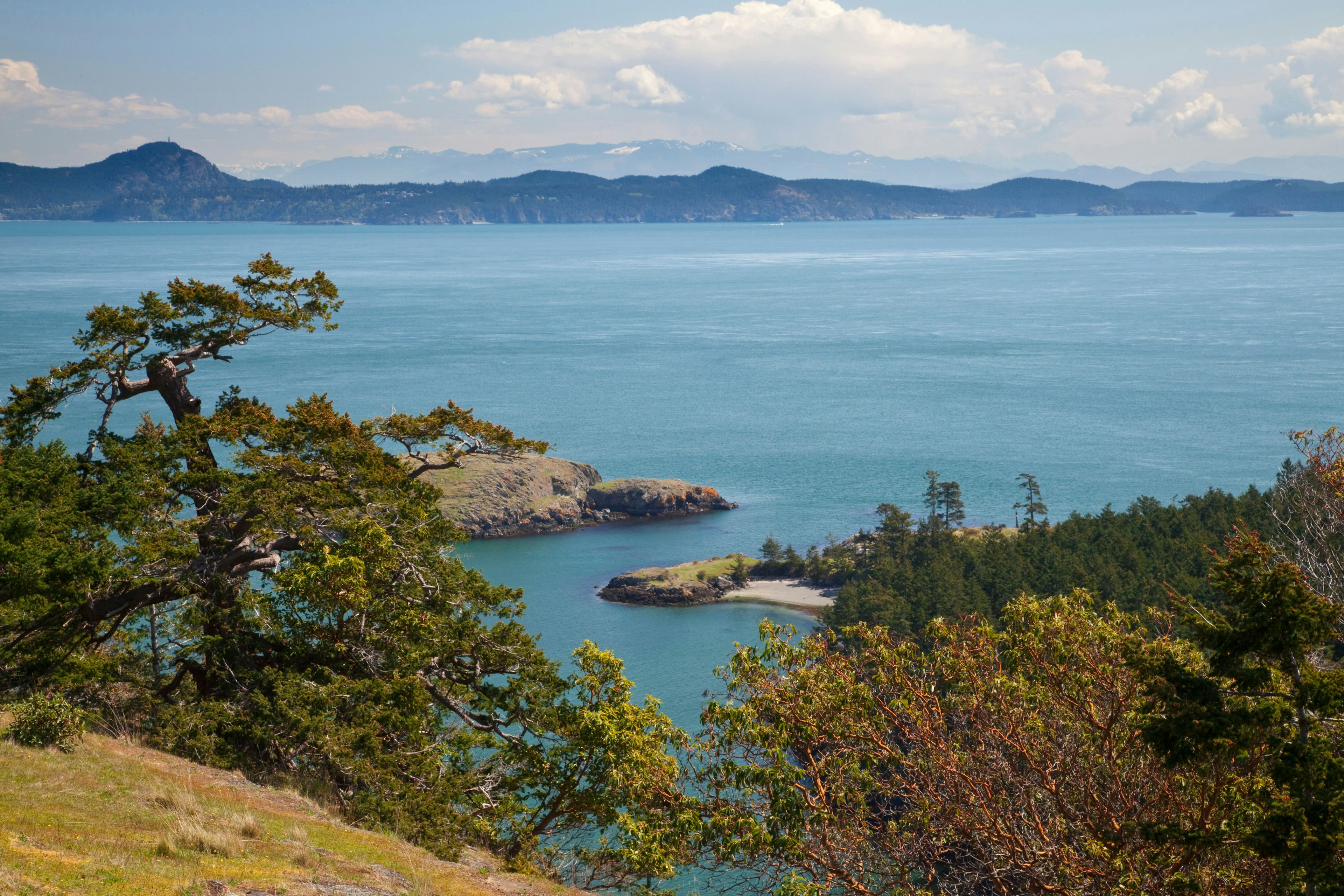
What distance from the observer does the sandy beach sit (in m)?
59.5

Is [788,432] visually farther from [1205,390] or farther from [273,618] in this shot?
[273,618]

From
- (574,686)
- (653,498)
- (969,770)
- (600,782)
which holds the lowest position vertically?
(653,498)

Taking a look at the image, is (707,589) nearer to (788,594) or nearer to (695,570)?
(695,570)

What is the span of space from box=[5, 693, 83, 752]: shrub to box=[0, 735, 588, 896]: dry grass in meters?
0.27

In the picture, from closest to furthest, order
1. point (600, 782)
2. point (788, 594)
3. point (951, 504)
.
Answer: point (600, 782) → point (788, 594) → point (951, 504)

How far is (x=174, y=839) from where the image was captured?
1257 centimetres

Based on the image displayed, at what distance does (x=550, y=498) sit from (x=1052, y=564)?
40601 millimetres

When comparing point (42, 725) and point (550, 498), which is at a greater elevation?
point (42, 725)

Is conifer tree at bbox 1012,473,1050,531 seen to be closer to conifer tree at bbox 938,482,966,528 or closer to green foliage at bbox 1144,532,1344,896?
conifer tree at bbox 938,482,966,528

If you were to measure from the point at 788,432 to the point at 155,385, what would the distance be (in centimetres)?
7519

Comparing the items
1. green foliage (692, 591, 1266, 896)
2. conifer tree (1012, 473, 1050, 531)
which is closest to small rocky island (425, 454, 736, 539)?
conifer tree (1012, 473, 1050, 531)

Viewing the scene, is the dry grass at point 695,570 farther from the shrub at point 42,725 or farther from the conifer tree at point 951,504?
the shrub at point 42,725

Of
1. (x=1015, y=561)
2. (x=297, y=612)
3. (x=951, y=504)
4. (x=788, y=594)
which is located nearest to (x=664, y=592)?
(x=788, y=594)

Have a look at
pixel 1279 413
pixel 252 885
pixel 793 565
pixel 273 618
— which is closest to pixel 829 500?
pixel 793 565
